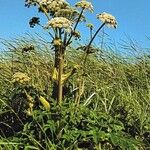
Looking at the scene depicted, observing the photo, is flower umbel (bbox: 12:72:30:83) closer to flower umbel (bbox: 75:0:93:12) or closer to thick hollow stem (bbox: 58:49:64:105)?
thick hollow stem (bbox: 58:49:64:105)

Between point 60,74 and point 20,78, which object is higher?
point 60,74

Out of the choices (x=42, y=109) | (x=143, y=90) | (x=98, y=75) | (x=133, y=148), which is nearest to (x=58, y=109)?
(x=42, y=109)

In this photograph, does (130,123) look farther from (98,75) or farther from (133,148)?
(98,75)

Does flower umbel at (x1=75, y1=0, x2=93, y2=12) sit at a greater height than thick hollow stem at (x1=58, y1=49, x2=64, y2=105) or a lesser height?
greater

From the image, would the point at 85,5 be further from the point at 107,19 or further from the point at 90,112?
the point at 90,112

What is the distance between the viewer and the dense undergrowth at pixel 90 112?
457 centimetres

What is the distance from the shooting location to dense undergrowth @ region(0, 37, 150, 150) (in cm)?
457

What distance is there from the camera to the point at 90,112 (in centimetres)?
474

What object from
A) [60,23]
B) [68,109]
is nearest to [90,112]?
[68,109]

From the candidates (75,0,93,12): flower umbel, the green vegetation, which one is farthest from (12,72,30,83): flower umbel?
(75,0,93,12): flower umbel

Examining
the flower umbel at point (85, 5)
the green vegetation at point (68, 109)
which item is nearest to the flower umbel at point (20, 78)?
the green vegetation at point (68, 109)

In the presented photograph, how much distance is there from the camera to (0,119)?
5547 millimetres

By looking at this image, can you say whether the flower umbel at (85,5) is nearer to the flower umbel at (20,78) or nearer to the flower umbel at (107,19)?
the flower umbel at (107,19)

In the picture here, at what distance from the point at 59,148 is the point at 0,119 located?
114 cm
